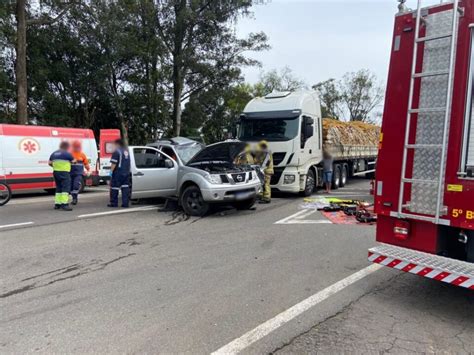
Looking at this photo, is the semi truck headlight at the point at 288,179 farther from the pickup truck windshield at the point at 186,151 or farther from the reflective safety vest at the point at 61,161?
the reflective safety vest at the point at 61,161

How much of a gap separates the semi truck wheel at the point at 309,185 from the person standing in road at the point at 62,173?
700 centimetres

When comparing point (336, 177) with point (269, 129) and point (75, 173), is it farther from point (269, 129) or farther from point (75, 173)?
point (75, 173)

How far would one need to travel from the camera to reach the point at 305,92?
1210cm

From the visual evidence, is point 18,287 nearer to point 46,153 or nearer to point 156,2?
point 46,153

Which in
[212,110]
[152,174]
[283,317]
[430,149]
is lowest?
[283,317]

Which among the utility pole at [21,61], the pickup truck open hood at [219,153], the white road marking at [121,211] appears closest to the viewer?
the white road marking at [121,211]

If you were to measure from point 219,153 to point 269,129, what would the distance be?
2.85m

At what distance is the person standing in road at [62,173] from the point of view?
375 inches

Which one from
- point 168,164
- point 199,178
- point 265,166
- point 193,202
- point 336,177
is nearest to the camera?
point 199,178

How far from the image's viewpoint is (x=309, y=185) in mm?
12227

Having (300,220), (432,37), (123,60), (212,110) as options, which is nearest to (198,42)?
(123,60)

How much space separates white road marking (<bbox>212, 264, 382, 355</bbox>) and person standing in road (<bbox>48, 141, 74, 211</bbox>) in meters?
7.67

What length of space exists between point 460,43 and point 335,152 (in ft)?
35.1

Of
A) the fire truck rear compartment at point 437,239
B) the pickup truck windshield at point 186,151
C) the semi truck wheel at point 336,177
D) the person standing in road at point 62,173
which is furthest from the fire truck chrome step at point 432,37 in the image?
the semi truck wheel at point 336,177
